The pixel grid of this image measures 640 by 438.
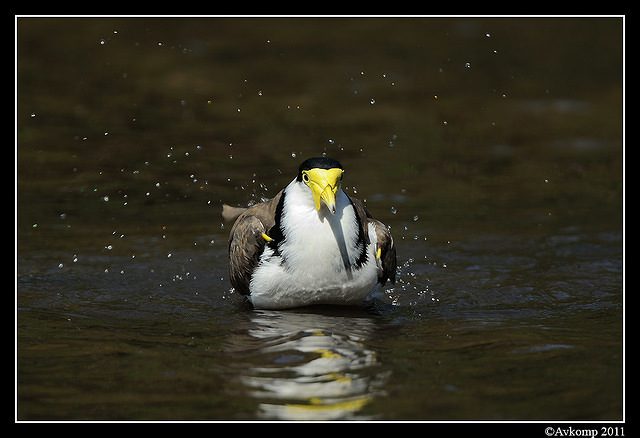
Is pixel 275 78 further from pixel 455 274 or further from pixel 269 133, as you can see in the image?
pixel 455 274

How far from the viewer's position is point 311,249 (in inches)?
271

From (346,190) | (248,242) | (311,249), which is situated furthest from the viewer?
(346,190)

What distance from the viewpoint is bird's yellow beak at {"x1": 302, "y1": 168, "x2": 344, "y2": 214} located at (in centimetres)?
659

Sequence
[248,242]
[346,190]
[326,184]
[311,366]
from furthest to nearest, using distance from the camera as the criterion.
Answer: [346,190] < [248,242] < [326,184] < [311,366]

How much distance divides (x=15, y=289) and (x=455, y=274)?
3.79 metres

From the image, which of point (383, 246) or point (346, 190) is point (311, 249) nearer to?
point (383, 246)

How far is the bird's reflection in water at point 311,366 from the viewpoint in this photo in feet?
17.1

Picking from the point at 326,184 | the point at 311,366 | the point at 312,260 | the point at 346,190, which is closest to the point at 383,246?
the point at 312,260

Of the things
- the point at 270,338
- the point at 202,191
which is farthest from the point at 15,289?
the point at 202,191

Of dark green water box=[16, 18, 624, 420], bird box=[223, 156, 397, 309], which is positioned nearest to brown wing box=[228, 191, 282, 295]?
bird box=[223, 156, 397, 309]

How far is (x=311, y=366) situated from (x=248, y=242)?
1637 millimetres

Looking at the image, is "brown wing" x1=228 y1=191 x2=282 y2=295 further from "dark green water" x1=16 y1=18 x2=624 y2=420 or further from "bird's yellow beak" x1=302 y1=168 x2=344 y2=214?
"bird's yellow beak" x1=302 y1=168 x2=344 y2=214

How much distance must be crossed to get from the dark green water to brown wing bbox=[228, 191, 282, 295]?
282mm

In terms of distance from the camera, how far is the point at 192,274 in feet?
28.2
